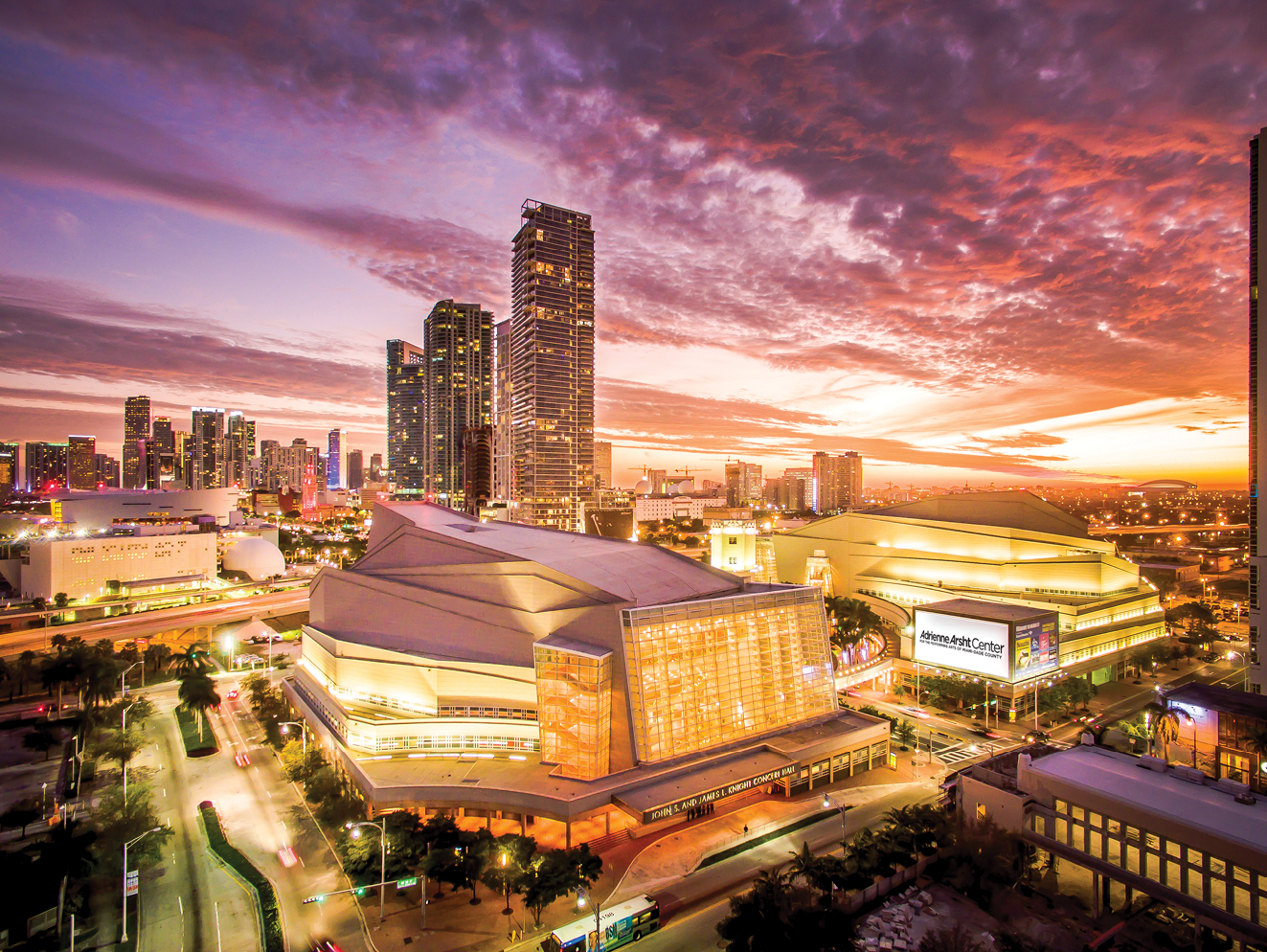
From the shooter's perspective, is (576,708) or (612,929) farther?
(576,708)

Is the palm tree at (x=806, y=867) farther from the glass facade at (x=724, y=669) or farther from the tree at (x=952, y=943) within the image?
the glass facade at (x=724, y=669)

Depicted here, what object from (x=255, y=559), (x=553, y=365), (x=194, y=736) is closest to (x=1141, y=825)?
(x=194, y=736)

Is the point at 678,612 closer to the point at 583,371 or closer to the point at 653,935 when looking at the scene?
the point at 653,935

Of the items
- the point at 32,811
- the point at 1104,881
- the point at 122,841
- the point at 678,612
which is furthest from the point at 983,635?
the point at 32,811

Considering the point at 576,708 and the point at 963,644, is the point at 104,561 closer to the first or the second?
the point at 576,708

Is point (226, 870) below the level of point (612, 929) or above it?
below
